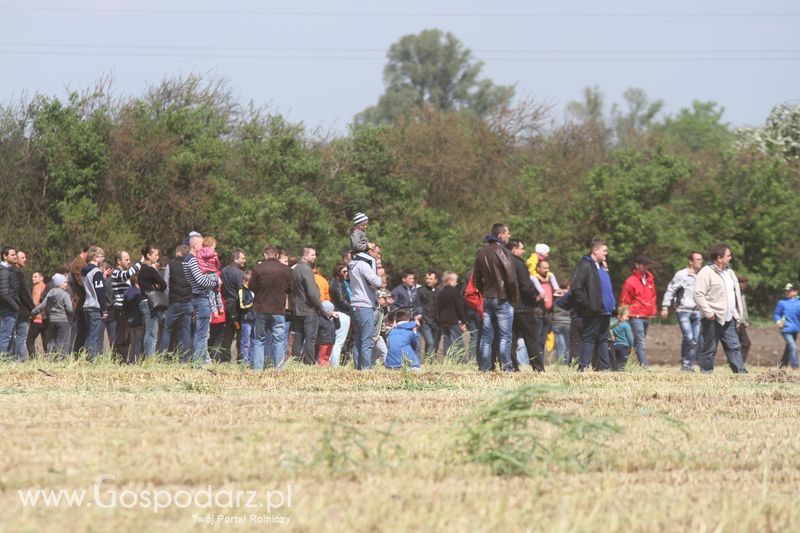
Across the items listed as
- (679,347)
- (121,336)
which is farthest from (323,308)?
(679,347)

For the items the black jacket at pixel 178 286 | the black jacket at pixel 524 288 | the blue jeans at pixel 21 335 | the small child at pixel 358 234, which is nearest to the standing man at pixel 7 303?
the blue jeans at pixel 21 335

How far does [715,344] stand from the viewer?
63.7 ft

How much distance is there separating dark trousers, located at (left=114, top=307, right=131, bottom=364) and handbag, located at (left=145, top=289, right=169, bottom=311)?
854mm

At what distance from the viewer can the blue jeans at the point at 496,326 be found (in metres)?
17.0

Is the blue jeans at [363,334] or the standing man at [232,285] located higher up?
the standing man at [232,285]

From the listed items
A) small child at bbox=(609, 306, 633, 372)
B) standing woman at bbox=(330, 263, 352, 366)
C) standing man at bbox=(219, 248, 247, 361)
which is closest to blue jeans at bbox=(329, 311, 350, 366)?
standing woman at bbox=(330, 263, 352, 366)

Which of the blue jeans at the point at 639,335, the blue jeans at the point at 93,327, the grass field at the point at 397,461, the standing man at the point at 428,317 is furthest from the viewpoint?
the standing man at the point at 428,317

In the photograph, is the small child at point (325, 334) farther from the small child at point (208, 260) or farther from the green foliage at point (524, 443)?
the green foliage at point (524, 443)

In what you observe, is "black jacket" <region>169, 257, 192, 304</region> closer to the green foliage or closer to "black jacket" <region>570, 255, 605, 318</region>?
"black jacket" <region>570, 255, 605, 318</region>

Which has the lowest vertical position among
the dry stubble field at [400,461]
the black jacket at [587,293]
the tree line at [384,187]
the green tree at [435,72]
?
the dry stubble field at [400,461]

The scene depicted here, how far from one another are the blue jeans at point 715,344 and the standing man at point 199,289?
7103 mm

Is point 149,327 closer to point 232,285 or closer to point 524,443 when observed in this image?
point 232,285

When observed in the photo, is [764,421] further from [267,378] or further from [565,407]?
[267,378]

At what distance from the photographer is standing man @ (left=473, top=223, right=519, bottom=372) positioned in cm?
1680
